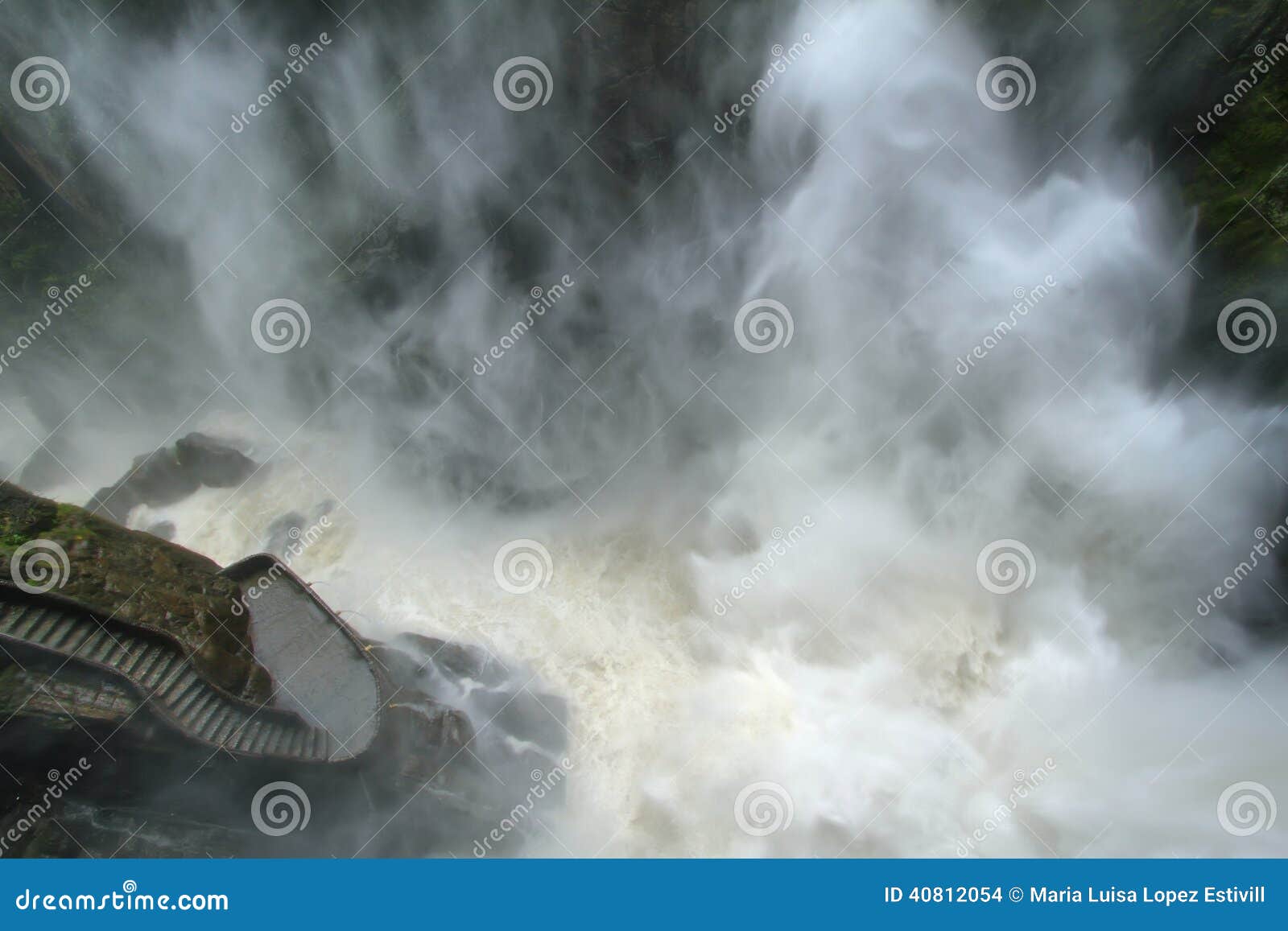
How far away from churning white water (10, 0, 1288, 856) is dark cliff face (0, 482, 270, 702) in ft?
10.1

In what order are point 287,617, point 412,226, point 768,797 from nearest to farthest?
1. point 287,617
2. point 768,797
3. point 412,226

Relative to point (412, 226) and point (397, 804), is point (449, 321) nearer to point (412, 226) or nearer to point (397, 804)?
point (412, 226)

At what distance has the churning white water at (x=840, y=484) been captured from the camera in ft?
35.5

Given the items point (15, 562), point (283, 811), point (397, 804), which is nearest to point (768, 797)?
point (397, 804)

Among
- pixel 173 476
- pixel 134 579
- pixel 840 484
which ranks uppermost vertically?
pixel 840 484

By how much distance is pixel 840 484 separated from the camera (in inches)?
511

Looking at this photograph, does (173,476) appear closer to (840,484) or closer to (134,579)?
(134,579)

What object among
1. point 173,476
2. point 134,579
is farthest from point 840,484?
point 173,476

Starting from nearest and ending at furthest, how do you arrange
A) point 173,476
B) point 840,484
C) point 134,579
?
point 134,579 < point 840,484 < point 173,476

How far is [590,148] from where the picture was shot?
13.1m

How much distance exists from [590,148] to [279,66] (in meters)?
5.71

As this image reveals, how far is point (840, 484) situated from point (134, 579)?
35.0ft

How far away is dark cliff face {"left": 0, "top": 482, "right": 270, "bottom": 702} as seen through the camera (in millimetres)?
8250

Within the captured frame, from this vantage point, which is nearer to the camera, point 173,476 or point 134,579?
point 134,579
